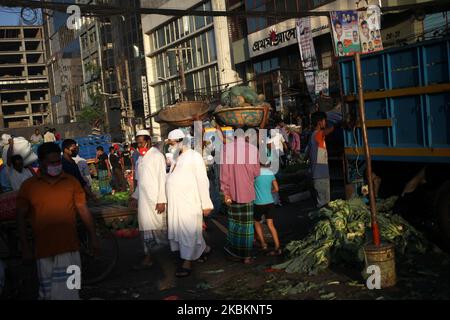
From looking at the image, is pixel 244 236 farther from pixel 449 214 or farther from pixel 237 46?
pixel 237 46

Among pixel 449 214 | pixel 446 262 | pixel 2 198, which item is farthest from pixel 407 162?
pixel 2 198

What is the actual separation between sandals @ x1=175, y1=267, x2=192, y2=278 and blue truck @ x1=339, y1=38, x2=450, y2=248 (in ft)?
10.1

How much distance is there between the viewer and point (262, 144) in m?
8.07

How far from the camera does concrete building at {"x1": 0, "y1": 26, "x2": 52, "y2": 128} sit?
354 feet

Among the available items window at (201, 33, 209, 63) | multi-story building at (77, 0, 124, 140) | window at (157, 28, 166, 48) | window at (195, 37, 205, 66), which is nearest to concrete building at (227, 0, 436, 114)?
window at (201, 33, 209, 63)

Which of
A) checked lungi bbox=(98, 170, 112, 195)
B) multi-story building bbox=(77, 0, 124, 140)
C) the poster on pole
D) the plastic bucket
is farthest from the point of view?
multi-story building bbox=(77, 0, 124, 140)

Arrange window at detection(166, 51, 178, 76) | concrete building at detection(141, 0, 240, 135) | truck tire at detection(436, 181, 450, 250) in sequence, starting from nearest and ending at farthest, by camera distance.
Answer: truck tire at detection(436, 181, 450, 250), concrete building at detection(141, 0, 240, 135), window at detection(166, 51, 178, 76)

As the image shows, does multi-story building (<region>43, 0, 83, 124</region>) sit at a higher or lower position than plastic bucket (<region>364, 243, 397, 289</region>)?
higher

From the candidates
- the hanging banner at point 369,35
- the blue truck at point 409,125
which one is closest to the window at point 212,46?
the blue truck at point 409,125

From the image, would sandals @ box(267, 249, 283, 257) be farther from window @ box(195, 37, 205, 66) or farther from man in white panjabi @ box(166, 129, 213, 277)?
window @ box(195, 37, 205, 66)

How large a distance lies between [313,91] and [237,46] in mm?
12556

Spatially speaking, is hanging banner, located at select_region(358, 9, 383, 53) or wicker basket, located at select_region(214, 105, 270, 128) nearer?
wicker basket, located at select_region(214, 105, 270, 128)

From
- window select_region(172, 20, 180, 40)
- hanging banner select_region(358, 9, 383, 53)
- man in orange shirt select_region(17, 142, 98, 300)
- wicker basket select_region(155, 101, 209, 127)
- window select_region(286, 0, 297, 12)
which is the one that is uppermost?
window select_region(172, 20, 180, 40)

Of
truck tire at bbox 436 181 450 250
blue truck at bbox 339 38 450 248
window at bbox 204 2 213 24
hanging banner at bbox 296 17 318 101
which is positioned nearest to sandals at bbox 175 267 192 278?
blue truck at bbox 339 38 450 248
